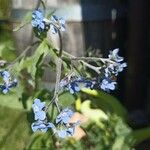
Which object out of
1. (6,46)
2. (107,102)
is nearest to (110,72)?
(6,46)

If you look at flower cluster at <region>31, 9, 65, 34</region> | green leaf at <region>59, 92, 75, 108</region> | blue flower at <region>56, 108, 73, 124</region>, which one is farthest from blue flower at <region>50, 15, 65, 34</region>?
green leaf at <region>59, 92, 75, 108</region>

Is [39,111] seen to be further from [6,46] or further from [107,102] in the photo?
[107,102]

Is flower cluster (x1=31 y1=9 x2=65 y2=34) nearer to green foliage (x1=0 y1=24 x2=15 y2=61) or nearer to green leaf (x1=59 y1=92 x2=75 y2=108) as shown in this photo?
green leaf (x1=59 y1=92 x2=75 y2=108)

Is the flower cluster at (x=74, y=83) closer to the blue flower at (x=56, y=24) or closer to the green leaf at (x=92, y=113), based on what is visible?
the blue flower at (x=56, y=24)

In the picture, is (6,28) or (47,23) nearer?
(47,23)

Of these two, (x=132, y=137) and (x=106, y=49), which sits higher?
(x=106, y=49)

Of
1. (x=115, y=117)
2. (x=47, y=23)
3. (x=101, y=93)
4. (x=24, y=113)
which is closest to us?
(x=47, y=23)

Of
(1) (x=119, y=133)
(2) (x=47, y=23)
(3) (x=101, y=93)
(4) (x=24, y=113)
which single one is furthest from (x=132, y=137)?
(2) (x=47, y=23)

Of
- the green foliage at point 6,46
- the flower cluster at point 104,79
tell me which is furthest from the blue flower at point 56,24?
the green foliage at point 6,46

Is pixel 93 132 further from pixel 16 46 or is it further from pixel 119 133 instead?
pixel 16 46
